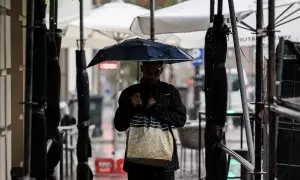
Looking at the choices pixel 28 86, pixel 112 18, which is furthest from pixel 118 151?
pixel 28 86

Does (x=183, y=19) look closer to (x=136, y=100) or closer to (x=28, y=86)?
(x=136, y=100)

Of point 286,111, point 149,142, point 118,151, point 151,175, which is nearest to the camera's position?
point 286,111

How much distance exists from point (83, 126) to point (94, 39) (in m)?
7.90

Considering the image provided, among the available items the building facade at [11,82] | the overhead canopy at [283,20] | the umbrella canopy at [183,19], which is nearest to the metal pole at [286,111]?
the overhead canopy at [283,20]

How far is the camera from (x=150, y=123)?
4605 mm

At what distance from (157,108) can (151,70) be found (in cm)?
37

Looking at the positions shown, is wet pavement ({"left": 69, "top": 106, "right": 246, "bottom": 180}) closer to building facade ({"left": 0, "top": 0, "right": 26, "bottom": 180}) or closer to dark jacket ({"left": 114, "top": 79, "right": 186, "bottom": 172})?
building facade ({"left": 0, "top": 0, "right": 26, "bottom": 180})

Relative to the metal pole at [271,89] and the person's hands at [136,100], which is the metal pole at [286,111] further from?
the person's hands at [136,100]

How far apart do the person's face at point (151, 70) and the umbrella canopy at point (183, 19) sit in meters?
1.93

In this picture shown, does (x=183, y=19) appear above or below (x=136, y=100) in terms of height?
above

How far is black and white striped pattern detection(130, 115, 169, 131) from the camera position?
4.61 meters

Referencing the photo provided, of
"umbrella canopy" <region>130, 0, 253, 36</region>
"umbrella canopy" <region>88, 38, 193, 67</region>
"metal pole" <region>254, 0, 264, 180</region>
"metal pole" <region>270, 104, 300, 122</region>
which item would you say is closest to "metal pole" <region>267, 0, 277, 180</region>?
"metal pole" <region>270, 104, 300, 122</region>

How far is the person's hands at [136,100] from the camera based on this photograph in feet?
15.3

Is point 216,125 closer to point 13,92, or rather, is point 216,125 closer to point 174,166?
point 174,166
